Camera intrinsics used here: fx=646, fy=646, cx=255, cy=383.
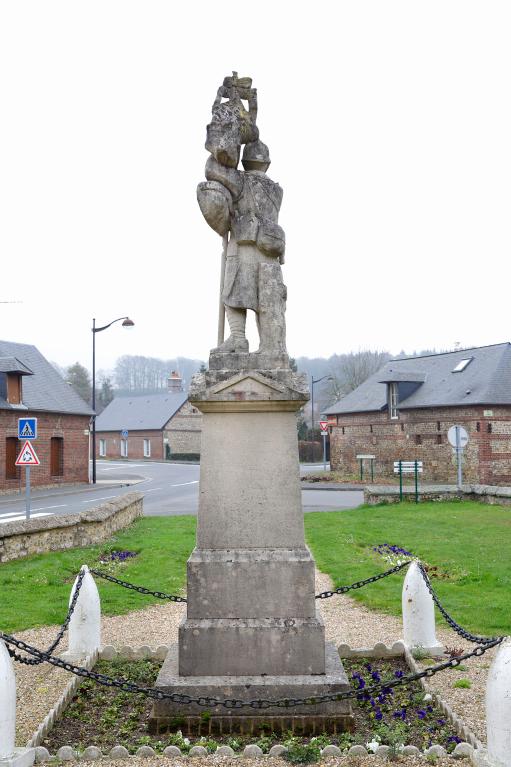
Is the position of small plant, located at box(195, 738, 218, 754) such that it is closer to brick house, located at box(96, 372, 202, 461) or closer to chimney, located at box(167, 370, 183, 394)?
brick house, located at box(96, 372, 202, 461)

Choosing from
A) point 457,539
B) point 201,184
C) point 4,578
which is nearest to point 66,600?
point 4,578

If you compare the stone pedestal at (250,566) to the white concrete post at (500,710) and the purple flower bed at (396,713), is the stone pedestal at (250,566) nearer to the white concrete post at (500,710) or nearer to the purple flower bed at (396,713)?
the purple flower bed at (396,713)

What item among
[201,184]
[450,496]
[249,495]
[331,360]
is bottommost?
[450,496]

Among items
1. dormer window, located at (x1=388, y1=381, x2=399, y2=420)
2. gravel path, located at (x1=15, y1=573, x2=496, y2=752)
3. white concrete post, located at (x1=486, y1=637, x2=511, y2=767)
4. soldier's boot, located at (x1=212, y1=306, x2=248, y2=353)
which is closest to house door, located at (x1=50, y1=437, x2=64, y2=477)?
dormer window, located at (x1=388, y1=381, x2=399, y2=420)

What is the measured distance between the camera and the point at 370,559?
10.9 meters

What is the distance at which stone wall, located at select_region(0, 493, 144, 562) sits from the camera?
36.5 feet

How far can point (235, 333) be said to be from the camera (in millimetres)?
5422

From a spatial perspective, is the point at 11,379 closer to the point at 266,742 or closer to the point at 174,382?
the point at 266,742

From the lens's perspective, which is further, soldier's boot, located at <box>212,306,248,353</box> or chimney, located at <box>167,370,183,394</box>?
chimney, located at <box>167,370,183,394</box>

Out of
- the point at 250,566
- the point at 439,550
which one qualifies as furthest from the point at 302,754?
the point at 439,550

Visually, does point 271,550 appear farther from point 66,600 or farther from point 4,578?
point 4,578

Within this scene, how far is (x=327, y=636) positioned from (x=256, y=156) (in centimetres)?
499

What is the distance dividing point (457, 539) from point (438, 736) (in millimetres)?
8848

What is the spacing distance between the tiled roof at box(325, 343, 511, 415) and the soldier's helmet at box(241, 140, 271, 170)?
2155 cm
